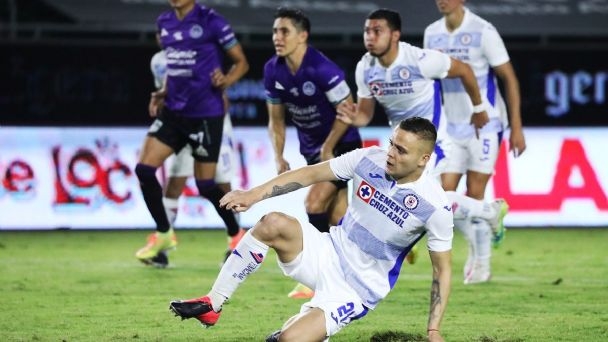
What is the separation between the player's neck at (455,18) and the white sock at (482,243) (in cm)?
146

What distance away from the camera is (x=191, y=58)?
10.0 m

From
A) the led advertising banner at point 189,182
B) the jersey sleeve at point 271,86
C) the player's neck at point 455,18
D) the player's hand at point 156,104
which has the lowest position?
the led advertising banner at point 189,182

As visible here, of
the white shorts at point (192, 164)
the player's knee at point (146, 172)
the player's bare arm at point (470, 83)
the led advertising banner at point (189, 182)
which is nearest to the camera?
the player's bare arm at point (470, 83)

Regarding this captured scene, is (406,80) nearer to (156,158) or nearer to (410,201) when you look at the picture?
(156,158)

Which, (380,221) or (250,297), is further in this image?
(250,297)

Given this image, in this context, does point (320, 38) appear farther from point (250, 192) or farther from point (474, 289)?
point (250, 192)

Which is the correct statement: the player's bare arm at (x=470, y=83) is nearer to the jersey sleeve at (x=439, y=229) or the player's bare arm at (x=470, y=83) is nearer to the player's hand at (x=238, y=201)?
the jersey sleeve at (x=439, y=229)

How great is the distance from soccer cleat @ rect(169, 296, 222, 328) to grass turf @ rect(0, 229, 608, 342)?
535mm

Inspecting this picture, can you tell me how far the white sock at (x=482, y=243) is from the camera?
9.48 m

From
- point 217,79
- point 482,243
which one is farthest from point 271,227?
point 217,79

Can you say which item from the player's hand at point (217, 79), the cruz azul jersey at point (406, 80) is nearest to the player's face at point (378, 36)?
the cruz azul jersey at point (406, 80)

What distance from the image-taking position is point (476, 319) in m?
7.68

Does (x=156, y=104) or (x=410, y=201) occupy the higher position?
(x=410, y=201)

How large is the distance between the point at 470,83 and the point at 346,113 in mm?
958
